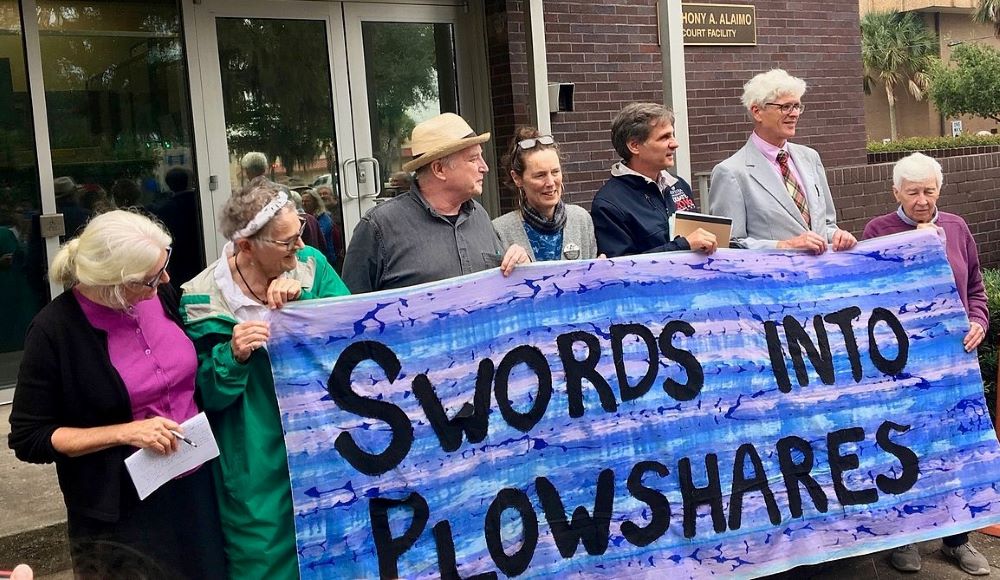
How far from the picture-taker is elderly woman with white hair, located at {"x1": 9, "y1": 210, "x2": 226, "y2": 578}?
280 centimetres

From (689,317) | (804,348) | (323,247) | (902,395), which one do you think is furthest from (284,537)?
(323,247)

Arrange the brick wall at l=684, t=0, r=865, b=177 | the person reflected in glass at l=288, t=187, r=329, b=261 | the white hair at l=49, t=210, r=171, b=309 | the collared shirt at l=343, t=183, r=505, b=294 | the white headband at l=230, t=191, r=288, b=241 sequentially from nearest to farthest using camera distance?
1. the white hair at l=49, t=210, r=171, b=309
2. the white headband at l=230, t=191, r=288, b=241
3. the collared shirt at l=343, t=183, r=505, b=294
4. the person reflected in glass at l=288, t=187, r=329, b=261
5. the brick wall at l=684, t=0, r=865, b=177

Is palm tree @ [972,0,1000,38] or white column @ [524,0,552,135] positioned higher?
palm tree @ [972,0,1000,38]

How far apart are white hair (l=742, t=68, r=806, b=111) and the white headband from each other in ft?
7.47

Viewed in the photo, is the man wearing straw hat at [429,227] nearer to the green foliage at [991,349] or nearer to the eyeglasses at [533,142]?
the eyeglasses at [533,142]

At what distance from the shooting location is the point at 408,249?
12.1 ft

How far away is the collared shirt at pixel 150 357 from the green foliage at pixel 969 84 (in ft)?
95.5

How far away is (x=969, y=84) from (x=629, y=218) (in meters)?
30.4

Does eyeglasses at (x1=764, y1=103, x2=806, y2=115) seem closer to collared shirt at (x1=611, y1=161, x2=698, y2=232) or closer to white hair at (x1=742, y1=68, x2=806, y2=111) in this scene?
white hair at (x1=742, y1=68, x2=806, y2=111)

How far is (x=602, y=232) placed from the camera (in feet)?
13.6

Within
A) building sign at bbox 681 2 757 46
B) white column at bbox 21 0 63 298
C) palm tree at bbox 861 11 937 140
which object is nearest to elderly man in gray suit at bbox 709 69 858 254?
white column at bbox 21 0 63 298

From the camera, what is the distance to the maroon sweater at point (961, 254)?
4.38 m

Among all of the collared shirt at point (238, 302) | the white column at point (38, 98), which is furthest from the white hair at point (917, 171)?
the white column at point (38, 98)

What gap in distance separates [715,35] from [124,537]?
24.1ft
